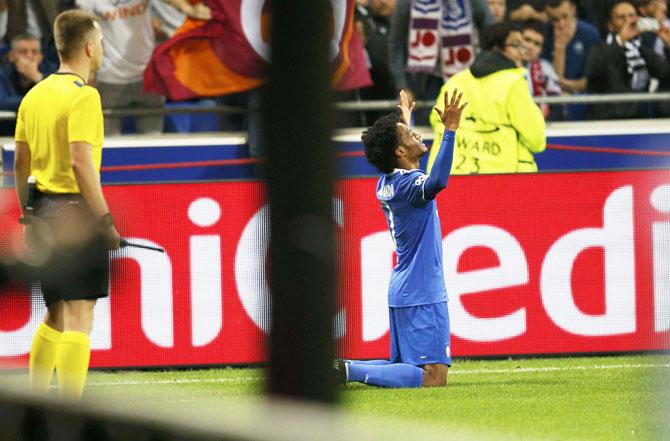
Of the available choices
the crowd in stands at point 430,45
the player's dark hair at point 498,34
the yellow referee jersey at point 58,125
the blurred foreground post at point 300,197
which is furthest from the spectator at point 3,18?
the blurred foreground post at point 300,197

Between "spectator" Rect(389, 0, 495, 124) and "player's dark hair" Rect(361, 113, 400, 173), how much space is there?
2838mm

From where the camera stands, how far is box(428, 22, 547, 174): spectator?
910cm

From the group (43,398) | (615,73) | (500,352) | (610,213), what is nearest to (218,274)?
(500,352)

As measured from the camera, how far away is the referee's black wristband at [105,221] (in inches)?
46.5

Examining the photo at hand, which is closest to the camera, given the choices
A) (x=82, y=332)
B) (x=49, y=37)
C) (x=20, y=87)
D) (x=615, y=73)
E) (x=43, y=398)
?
(x=43, y=398)

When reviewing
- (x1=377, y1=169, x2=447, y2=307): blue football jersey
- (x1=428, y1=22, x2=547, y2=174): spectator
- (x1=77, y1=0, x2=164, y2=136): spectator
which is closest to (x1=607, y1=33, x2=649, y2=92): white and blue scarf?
(x1=428, y1=22, x2=547, y2=174): spectator

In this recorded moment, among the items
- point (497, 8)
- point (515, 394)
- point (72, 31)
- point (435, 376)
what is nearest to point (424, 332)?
point (435, 376)

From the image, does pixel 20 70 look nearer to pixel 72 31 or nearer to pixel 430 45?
pixel 430 45

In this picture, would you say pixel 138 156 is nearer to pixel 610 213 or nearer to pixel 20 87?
pixel 20 87

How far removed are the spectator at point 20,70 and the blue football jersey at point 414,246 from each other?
10.6 ft

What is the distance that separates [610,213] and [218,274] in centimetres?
232

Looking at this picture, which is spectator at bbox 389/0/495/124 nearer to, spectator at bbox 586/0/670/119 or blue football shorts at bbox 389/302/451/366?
spectator at bbox 586/0/670/119

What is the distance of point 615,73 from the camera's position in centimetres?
1130

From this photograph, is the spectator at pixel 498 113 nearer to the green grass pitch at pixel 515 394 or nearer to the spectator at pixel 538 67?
the spectator at pixel 538 67
